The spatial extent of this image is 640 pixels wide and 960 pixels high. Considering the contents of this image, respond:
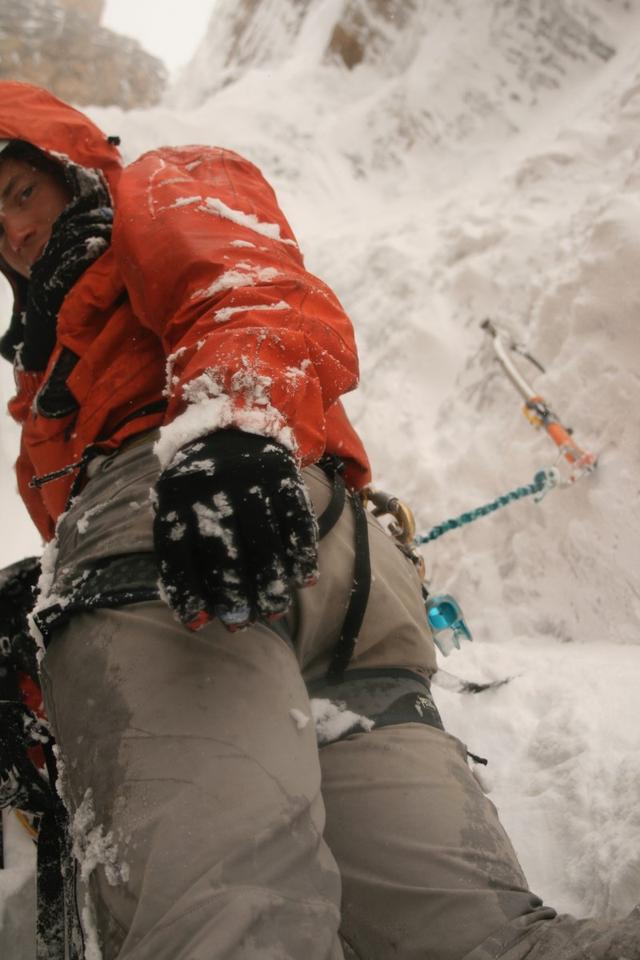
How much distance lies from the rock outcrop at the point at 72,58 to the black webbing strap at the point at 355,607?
537 inches

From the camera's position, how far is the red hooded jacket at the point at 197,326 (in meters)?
1.34

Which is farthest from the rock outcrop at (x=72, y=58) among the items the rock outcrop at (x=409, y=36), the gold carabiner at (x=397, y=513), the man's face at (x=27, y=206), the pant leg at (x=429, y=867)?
the pant leg at (x=429, y=867)

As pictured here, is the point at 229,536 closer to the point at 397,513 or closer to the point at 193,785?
the point at 193,785

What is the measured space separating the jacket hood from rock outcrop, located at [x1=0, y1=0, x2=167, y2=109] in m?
12.1

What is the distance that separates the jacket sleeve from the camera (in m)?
1.29

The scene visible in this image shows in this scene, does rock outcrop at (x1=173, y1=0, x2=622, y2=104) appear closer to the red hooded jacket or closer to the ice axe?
the ice axe

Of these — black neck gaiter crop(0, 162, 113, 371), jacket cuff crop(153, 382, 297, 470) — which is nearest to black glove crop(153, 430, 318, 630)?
jacket cuff crop(153, 382, 297, 470)

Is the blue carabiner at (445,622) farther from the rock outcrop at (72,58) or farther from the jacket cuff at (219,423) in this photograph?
the rock outcrop at (72,58)

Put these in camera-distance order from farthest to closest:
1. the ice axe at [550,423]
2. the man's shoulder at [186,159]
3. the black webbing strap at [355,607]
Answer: the ice axe at [550,423] → the man's shoulder at [186,159] → the black webbing strap at [355,607]

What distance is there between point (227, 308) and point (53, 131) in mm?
1185

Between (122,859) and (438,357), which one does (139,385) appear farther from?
(438,357)

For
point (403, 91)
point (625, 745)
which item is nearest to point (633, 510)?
point (625, 745)

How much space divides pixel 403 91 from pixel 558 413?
21.5ft

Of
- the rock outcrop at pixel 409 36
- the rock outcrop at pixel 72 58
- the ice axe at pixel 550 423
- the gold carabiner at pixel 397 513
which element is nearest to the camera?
the gold carabiner at pixel 397 513
